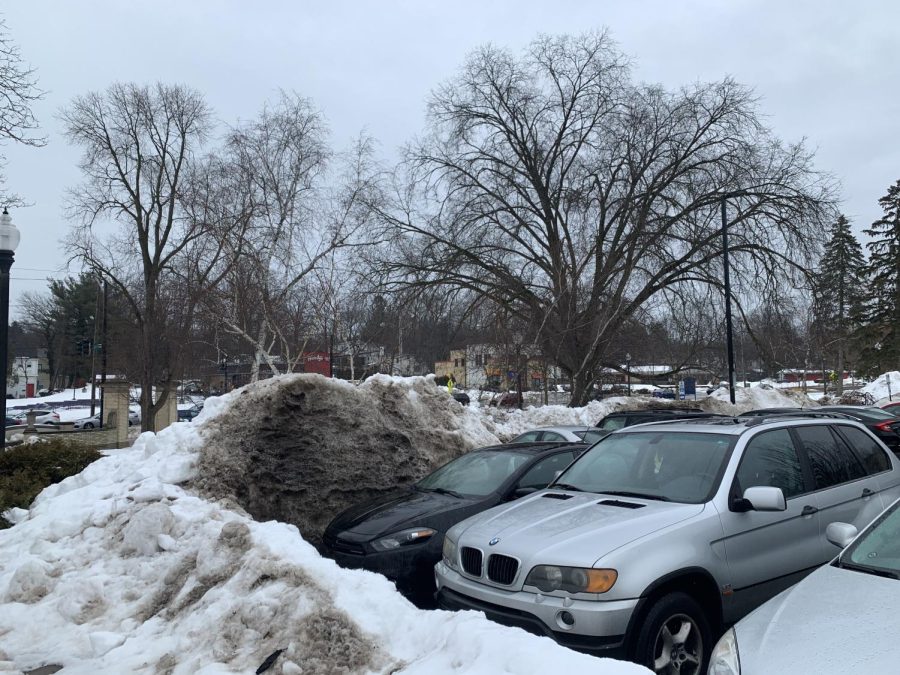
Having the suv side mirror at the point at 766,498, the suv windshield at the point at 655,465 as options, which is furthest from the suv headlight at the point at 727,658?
the suv windshield at the point at 655,465

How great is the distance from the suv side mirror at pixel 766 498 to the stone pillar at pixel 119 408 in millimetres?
27327

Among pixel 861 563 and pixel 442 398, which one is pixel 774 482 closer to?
pixel 861 563

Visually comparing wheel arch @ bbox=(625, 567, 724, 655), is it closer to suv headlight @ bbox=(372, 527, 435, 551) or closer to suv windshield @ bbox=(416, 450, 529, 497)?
suv headlight @ bbox=(372, 527, 435, 551)

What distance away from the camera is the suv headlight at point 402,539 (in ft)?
20.5

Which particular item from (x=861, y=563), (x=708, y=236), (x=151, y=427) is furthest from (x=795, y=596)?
(x=151, y=427)

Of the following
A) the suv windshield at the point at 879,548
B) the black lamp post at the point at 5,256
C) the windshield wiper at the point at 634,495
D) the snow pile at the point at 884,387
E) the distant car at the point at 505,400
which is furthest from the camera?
the snow pile at the point at 884,387

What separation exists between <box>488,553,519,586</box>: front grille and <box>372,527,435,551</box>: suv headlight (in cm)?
172

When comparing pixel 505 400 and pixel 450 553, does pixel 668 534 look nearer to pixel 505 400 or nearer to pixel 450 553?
pixel 450 553

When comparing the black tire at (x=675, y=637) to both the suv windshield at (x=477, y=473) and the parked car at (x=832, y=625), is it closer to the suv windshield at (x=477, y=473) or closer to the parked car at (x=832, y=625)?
the parked car at (x=832, y=625)

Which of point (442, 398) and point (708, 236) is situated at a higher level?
point (708, 236)

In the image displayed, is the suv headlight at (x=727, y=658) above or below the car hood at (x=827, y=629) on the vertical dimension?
below

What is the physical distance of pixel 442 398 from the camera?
11422 mm

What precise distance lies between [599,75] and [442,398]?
64.8 ft

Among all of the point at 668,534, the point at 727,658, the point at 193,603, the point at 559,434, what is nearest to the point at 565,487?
the point at 668,534
